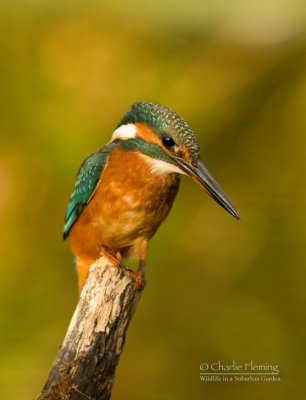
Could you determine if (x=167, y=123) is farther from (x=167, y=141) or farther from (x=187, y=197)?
(x=187, y=197)

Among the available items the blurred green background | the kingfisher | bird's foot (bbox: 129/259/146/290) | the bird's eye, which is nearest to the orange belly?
the kingfisher

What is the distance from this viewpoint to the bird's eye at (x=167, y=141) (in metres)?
2.58

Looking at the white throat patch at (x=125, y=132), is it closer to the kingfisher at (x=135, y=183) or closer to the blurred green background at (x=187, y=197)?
the kingfisher at (x=135, y=183)

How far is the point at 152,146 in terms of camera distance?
2.71m

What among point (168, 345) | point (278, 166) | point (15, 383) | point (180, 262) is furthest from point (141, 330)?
point (278, 166)

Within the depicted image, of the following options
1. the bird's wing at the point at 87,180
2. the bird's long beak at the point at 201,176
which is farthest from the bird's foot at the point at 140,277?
the bird's long beak at the point at 201,176

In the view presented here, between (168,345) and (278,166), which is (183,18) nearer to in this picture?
(278,166)

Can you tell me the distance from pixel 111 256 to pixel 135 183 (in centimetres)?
40

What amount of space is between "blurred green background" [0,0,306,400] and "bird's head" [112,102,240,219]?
1.02 m

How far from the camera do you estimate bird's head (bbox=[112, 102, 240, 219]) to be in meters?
2.54

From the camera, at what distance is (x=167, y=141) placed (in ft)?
8.52

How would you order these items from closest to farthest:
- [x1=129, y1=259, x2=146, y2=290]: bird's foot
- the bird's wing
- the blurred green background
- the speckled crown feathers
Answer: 1. the speckled crown feathers
2. [x1=129, y1=259, x2=146, y2=290]: bird's foot
3. the bird's wing
4. the blurred green background

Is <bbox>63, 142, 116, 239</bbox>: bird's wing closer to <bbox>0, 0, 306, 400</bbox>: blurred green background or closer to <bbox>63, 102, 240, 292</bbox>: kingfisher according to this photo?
<bbox>63, 102, 240, 292</bbox>: kingfisher

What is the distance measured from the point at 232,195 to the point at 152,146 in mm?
1252
